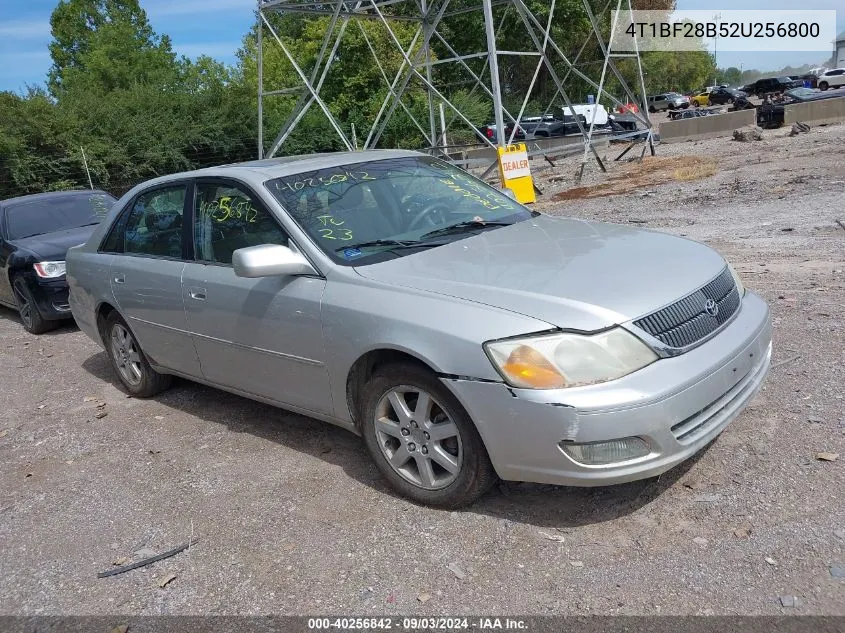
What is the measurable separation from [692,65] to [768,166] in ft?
234

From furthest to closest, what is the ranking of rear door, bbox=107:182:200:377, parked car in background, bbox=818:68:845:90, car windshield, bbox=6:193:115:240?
parked car in background, bbox=818:68:845:90 < car windshield, bbox=6:193:115:240 < rear door, bbox=107:182:200:377

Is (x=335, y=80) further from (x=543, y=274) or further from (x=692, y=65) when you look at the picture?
(x=692, y=65)

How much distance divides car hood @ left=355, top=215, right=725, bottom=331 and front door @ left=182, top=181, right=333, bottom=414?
503mm

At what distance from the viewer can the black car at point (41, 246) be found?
8750 mm

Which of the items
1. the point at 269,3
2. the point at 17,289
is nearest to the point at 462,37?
the point at 269,3

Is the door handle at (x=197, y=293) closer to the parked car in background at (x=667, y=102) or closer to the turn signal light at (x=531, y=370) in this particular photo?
the turn signal light at (x=531, y=370)

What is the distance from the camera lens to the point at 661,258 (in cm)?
389

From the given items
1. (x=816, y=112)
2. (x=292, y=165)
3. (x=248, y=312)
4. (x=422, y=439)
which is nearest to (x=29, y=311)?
(x=292, y=165)

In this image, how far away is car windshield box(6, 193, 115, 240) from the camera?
9688 millimetres

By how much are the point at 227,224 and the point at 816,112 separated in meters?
27.0

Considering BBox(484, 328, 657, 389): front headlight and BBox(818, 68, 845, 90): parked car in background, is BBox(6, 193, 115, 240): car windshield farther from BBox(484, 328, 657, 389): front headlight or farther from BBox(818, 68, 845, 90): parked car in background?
BBox(818, 68, 845, 90): parked car in background

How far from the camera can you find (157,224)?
5.42 metres

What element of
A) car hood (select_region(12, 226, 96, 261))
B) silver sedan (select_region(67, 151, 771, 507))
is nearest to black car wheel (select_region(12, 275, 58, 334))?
car hood (select_region(12, 226, 96, 261))

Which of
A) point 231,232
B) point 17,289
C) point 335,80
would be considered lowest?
point 17,289
